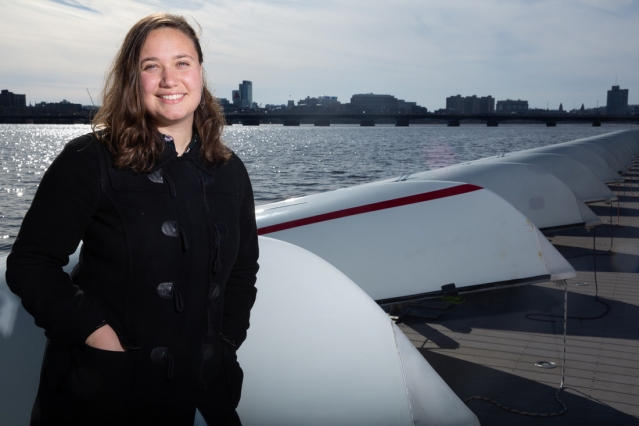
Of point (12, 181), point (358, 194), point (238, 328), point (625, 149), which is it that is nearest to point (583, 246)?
point (358, 194)

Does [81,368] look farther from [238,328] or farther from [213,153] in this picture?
[213,153]

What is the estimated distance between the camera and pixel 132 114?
1.75 metres

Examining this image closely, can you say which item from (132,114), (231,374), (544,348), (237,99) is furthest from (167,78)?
(237,99)

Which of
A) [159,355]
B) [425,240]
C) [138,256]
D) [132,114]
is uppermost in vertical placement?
[132,114]

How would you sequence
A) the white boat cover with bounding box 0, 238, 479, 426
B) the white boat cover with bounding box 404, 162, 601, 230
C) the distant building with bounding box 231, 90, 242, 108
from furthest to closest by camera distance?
1. the distant building with bounding box 231, 90, 242, 108
2. the white boat cover with bounding box 404, 162, 601, 230
3. the white boat cover with bounding box 0, 238, 479, 426

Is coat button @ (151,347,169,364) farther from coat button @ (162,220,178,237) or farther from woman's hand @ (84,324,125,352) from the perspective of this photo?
coat button @ (162,220,178,237)

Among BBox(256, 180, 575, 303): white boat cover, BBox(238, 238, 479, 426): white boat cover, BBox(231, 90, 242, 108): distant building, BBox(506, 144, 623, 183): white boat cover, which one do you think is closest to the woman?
BBox(238, 238, 479, 426): white boat cover

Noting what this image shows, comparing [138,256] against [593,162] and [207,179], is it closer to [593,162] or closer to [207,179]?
[207,179]

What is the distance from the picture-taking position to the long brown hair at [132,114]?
5.59 ft

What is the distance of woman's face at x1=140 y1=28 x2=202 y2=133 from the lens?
1788 mm

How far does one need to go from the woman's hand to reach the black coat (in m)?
0.01

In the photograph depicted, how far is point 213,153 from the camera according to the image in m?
1.88

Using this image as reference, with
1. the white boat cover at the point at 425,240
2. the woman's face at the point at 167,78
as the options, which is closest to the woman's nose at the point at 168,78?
the woman's face at the point at 167,78

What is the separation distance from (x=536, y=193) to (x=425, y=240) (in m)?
3.74
